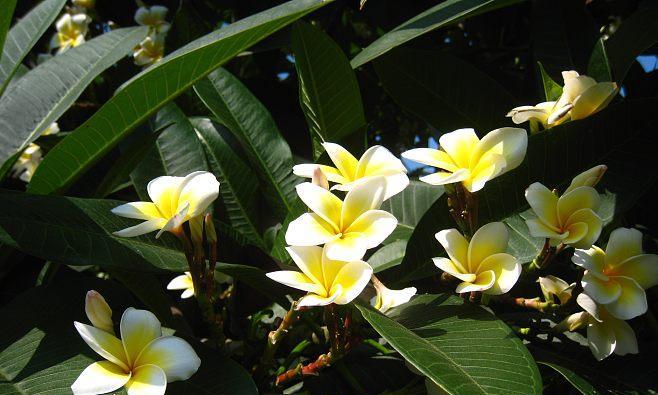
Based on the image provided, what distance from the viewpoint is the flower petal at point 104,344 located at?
2.19 feet

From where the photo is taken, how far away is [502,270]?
2.37 ft

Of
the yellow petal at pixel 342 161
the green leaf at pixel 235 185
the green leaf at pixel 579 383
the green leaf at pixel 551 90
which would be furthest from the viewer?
the green leaf at pixel 235 185

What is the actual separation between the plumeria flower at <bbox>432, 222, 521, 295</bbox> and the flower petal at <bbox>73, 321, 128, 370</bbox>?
338 mm

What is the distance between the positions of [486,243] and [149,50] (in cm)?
121

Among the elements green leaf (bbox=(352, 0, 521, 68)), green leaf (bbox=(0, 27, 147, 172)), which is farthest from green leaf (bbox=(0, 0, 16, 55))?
green leaf (bbox=(352, 0, 521, 68))

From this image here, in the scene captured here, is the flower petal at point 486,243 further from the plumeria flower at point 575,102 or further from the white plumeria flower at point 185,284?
the white plumeria flower at point 185,284

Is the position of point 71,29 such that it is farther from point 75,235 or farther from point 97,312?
point 97,312

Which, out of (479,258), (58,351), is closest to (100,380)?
(58,351)

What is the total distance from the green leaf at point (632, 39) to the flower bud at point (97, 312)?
0.76m

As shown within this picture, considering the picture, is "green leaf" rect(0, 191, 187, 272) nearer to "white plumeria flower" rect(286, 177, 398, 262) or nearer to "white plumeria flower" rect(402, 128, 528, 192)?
"white plumeria flower" rect(286, 177, 398, 262)

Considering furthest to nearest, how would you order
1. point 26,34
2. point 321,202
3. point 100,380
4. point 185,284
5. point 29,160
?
point 29,160 < point 26,34 < point 185,284 < point 321,202 < point 100,380

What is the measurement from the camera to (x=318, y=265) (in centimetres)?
71

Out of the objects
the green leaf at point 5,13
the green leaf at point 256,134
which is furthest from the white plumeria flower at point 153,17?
the green leaf at point 5,13

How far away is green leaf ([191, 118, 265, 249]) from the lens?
107cm
